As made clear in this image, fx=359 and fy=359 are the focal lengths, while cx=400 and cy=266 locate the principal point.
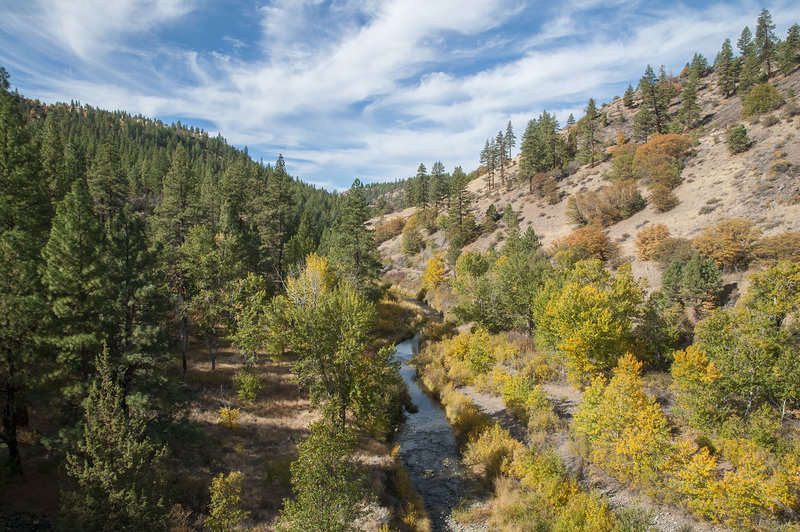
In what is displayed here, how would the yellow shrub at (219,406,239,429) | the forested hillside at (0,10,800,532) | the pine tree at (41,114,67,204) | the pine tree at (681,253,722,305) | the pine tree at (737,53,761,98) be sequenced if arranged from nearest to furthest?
1. the forested hillside at (0,10,800,532)
2. the yellow shrub at (219,406,239,429)
3. the pine tree at (41,114,67,204)
4. the pine tree at (681,253,722,305)
5. the pine tree at (737,53,761,98)

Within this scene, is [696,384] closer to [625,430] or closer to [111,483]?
[625,430]

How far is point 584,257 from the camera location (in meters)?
53.5

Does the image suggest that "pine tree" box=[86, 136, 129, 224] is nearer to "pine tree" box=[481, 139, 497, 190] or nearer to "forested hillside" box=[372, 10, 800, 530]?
"forested hillside" box=[372, 10, 800, 530]

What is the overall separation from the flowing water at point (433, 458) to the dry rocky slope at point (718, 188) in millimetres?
32033

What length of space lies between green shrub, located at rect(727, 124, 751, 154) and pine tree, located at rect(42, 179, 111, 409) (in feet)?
271

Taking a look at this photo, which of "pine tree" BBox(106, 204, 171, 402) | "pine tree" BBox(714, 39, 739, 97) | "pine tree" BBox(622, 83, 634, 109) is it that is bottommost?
"pine tree" BBox(106, 204, 171, 402)

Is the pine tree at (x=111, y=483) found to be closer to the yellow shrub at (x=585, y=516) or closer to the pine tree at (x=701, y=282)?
the yellow shrub at (x=585, y=516)

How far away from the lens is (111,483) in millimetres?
10977

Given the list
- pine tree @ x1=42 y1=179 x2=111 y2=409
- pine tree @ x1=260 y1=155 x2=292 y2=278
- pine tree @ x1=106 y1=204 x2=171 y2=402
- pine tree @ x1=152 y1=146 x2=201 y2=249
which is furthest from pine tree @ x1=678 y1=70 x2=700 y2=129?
pine tree @ x1=42 y1=179 x2=111 y2=409

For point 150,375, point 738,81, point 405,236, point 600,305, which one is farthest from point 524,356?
point 738,81

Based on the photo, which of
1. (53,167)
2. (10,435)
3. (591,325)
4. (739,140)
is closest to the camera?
(10,435)

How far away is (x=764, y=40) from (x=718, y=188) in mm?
61905

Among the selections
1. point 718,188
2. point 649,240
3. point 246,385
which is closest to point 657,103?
point 718,188

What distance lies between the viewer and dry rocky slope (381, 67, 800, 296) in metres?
45.7
